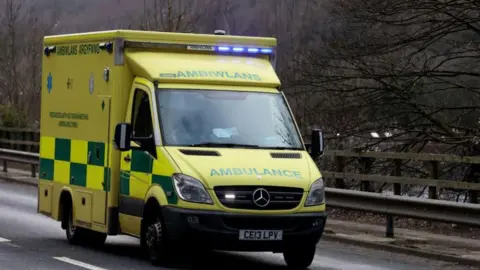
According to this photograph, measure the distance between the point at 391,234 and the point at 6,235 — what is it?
16.3 feet

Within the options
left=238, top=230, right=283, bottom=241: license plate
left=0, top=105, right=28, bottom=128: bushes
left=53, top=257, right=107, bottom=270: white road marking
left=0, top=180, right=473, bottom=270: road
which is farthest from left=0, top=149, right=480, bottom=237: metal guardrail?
left=0, top=105, right=28, bottom=128: bushes

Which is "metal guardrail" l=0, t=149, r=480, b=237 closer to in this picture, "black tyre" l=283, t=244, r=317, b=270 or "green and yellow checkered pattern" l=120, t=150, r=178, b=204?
"black tyre" l=283, t=244, r=317, b=270

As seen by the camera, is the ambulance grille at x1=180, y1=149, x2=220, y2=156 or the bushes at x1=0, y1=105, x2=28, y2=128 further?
the bushes at x1=0, y1=105, x2=28, y2=128

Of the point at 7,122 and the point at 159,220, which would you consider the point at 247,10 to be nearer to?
the point at 7,122

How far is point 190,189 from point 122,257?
1.93m

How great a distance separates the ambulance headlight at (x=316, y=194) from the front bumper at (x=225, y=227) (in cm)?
16

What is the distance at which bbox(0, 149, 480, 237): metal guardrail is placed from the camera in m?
12.9

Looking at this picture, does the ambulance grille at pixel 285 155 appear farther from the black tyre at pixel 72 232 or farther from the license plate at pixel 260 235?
the black tyre at pixel 72 232

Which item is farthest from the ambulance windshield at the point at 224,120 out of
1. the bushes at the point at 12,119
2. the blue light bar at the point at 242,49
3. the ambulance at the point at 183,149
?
the bushes at the point at 12,119

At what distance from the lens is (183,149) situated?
418 inches

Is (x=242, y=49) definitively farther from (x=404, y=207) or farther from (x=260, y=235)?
(x=404, y=207)

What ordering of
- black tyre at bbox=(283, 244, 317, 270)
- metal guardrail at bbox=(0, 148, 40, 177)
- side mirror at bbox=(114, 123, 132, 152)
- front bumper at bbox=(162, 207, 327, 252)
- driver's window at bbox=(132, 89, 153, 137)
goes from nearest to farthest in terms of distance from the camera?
front bumper at bbox=(162, 207, 327, 252) < side mirror at bbox=(114, 123, 132, 152) < black tyre at bbox=(283, 244, 317, 270) < driver's window at bbox=(132, 89, 153, 137) < metal guardrail at bbox=(0, 148, 40, 177)

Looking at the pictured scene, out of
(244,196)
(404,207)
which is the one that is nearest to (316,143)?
(244,196)

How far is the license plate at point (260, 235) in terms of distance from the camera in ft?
33.2
